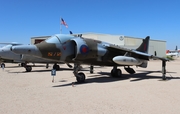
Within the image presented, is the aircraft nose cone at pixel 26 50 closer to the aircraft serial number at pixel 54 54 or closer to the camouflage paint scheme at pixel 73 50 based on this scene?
the camouflage paint scheme at pixel 73 50

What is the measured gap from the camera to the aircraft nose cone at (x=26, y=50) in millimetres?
9148

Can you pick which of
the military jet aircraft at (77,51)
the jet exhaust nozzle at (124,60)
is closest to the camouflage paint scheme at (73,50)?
the military jet aircraft at (77,51)

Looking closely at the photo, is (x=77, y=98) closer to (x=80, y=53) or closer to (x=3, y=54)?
(x=80, y=53)

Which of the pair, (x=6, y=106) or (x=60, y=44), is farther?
(x=60, y=44)

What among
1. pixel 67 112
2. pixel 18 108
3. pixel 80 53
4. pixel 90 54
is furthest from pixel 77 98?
pixel 90 54

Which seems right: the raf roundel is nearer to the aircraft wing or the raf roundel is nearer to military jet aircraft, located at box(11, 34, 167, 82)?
military jet aircraft, located at box(11, 34, 167, 82)

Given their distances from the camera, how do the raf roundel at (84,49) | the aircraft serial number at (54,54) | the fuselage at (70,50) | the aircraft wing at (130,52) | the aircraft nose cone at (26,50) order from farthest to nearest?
the aircraft wing at (130,52) < the raf roundel at (84,49) < the aircraft serial number at (54,54) < the fuselage at (70,50) < the aircraft nose cone at (26,50)

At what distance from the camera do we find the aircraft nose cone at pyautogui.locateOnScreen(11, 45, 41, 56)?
9148mm

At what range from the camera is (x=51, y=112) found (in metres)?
5.27

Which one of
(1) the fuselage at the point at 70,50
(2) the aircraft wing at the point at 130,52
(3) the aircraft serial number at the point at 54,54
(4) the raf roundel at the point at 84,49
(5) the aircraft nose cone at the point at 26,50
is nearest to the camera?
(5) the aircraft nose cone at the point at 26,50

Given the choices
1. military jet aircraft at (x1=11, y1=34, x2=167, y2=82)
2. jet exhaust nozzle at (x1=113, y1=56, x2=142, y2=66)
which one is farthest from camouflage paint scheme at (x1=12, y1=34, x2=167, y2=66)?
jet exhaust nozzle at (x1=113, y1=56, x2=142, y2=66)

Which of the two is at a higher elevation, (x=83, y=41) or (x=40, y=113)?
(x=83, y=41)

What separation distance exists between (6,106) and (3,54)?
15.5 metres

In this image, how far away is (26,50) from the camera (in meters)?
9.39
